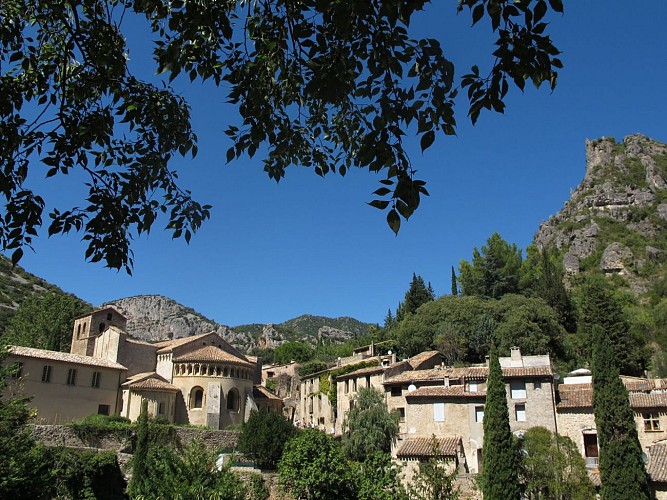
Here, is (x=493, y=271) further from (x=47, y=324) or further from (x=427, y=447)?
(x=47, y=324)

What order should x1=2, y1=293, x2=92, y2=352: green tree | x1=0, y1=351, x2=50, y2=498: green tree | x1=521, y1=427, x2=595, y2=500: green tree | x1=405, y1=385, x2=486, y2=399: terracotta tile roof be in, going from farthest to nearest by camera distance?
x1=2, y1=293, x2=92, y2=352: green tree
x1=405, y1=385, x2=486, y2=399: terracotta tile roof
x1=521, y1=427, x2=595, y2=500: green tree
x1=0, y1=351, x2=50, y2=498: green tree

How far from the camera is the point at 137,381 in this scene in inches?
1625

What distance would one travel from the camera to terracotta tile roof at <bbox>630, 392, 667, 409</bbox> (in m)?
28.8

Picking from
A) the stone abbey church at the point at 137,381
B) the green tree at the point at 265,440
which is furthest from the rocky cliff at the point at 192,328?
the green tree at the point at 265,440

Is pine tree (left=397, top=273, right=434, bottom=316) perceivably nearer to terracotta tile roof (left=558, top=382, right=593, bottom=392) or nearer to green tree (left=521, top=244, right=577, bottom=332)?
green tree (left=521, top=244, right=577, bottom=332)

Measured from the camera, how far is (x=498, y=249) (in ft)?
228

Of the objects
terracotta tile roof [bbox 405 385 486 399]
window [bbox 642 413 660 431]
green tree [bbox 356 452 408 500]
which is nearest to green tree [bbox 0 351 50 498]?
green tree [bbox 356 452 408 500]

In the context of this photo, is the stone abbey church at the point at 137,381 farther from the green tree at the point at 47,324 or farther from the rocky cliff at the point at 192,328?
the rocky cliff at the point at 192,328

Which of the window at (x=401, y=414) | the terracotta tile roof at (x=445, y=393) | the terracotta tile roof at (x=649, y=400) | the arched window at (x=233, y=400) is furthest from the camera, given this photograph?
the arched window at (x=233, y=400)

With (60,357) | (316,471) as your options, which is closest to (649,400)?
(316,471)

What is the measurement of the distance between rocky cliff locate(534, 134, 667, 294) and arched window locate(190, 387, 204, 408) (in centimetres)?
7100

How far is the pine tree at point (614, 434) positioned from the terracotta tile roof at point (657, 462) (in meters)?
1.26

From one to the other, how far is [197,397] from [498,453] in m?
25.3

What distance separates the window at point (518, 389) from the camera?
105 feet
